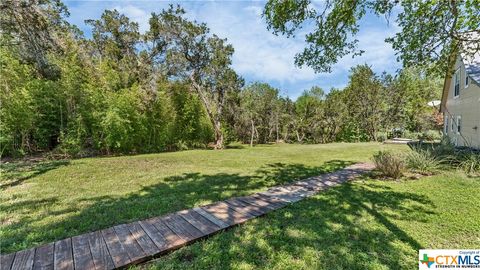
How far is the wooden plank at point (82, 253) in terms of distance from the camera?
7.20 feet

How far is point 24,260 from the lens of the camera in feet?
7.42

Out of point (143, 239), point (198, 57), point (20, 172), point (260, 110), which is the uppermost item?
point (198, 57)

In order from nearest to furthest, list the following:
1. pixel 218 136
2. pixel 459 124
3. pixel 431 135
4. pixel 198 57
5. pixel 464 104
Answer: pixel 464 104, pixel 459 124, pixel 198 57, pixel 218 136, pixel 431 135

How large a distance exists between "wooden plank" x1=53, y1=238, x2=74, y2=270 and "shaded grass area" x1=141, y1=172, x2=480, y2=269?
0.77 m

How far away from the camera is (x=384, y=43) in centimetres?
613

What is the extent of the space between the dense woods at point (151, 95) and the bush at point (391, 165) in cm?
244

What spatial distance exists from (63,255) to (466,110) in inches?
562

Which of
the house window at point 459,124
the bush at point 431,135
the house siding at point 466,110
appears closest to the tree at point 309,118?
the bush at point 431,135

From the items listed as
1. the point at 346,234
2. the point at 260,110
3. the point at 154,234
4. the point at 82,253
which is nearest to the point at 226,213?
the point at 154,234

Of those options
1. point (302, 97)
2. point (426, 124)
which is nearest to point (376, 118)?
point (426, 124)

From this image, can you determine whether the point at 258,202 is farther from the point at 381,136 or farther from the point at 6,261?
the point at 381,136

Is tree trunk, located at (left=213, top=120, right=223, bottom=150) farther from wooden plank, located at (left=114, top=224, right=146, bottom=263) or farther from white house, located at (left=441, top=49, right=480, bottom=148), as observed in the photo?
wooden plank, located at (left=114, top=224, right=146, bottom=263)

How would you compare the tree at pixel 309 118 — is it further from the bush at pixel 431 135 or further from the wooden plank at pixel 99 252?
the wooden plank at pixel 99 252

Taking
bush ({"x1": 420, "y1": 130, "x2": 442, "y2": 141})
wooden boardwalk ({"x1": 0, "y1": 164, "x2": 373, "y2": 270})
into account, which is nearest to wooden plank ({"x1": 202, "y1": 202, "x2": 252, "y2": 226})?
wooden boardwalk ({"x1": 0, "y1": 164, "x2": 373, "y2": 270})
